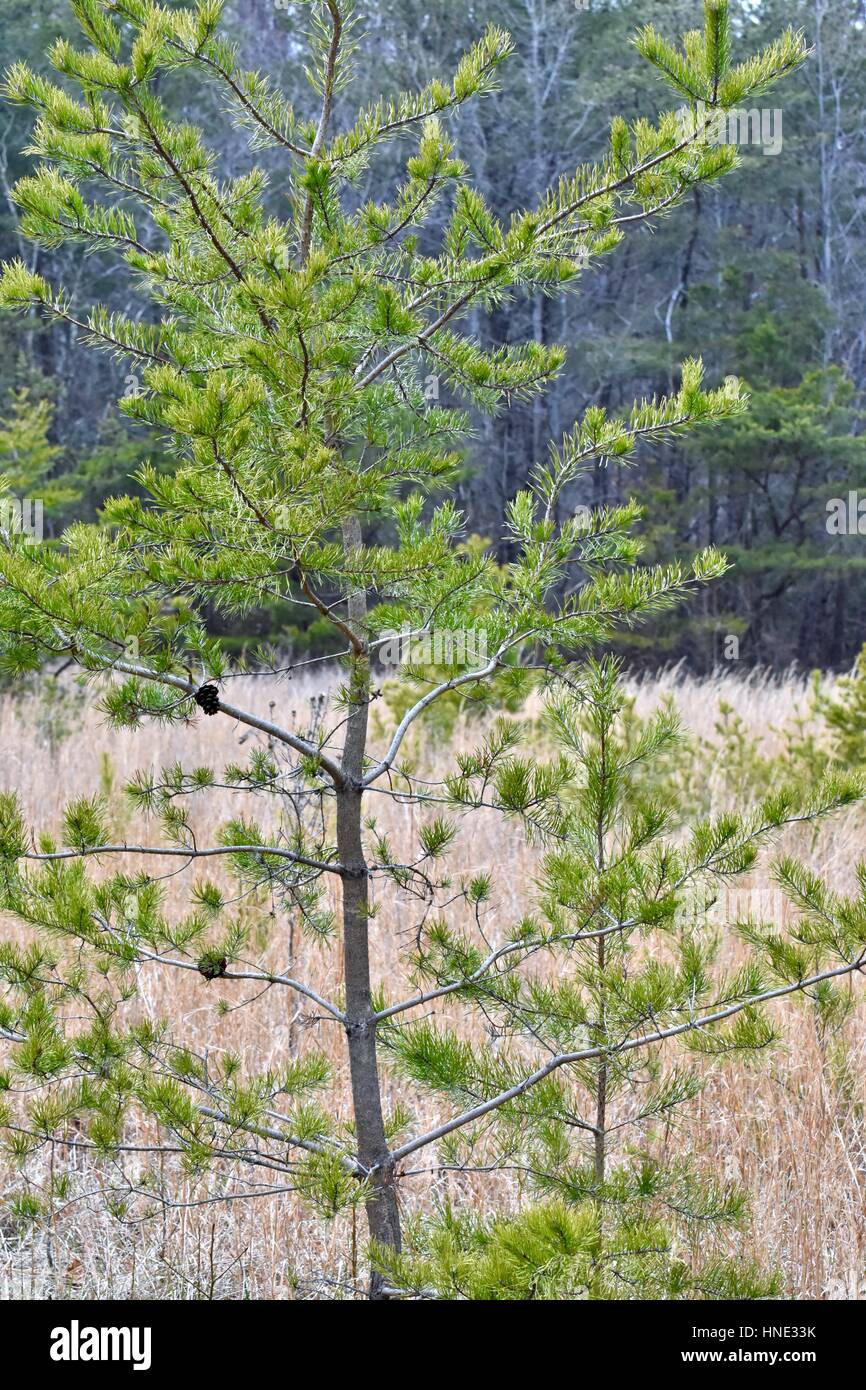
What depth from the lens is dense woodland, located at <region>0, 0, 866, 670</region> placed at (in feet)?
64.0

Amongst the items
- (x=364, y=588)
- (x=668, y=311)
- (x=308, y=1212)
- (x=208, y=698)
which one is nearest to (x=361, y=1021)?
(x=208, y=698)

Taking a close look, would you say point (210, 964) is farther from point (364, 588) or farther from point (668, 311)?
point (668, 311)

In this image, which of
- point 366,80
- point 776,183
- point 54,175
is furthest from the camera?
point 776,183

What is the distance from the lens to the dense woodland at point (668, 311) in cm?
1950

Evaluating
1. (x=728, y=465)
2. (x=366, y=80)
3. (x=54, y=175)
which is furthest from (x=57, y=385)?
(x=54, y=175)

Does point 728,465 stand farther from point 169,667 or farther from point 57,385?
point 169,667

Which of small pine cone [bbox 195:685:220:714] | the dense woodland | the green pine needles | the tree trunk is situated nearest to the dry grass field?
the tree trunk

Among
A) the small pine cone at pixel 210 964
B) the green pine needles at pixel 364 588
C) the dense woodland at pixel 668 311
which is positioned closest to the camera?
the green pine needles at pixel 364 588

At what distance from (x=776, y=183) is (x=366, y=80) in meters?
7.99

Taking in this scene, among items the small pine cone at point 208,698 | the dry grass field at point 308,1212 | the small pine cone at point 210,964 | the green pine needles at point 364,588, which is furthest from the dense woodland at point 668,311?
the small pine cone at point 208,698

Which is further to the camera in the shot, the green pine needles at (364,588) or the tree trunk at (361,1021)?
the tree trunk at (361,1021)

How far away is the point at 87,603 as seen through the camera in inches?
71.2

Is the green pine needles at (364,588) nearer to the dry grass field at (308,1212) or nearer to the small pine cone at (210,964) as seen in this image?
the small pine cone at (210,964)
